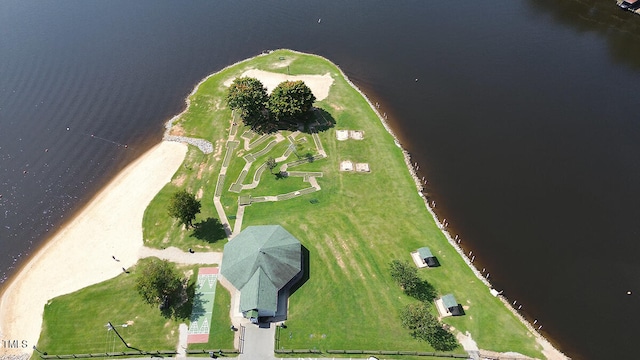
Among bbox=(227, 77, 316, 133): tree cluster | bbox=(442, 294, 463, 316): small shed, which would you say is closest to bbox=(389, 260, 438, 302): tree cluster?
bbox=(442, 294, 463, 316): small shed

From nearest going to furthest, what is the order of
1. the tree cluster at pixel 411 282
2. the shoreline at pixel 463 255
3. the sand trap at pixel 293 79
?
the shoreline at pixel 463 255 → the tree cluster at pixel 411 282 → the sand trap at pixel 293 79

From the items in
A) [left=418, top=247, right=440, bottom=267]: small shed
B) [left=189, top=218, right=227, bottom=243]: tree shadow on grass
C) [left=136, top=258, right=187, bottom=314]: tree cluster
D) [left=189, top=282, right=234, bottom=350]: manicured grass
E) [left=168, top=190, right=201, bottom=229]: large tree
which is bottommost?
[left=189, top=282, right=234, bottom=350]: manicured grass

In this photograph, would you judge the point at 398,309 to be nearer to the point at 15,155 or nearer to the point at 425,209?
the point at 425,209

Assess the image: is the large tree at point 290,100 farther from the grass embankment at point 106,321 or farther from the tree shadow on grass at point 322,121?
the grass embankment at point 106,321

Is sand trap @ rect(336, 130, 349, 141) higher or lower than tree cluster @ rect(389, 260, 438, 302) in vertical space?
higher

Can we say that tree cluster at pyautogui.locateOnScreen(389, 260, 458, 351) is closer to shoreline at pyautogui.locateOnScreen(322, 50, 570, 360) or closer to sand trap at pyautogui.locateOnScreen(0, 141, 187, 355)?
shoreline at pyautogui.locateOnScreen(322, 50, 570, 360)

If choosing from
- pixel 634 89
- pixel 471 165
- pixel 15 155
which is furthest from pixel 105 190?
pixel 634 89

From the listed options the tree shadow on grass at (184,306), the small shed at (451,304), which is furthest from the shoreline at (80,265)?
the tree shadow on grass at (184,306)
